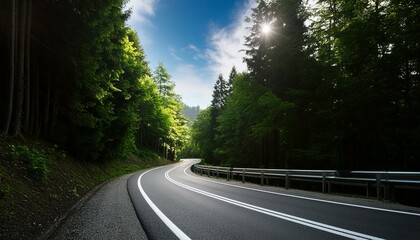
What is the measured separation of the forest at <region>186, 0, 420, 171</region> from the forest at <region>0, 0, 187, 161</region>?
9002 mm

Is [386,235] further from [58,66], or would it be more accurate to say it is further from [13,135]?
[58,66]

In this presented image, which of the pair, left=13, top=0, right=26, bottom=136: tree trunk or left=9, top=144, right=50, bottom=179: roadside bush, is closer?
left=9, top=144, right=50, bottom=179: roadside bush

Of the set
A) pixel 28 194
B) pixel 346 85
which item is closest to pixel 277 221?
pixel 28 194

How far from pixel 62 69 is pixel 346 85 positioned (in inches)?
522

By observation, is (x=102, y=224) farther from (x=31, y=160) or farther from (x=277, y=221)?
(x=31, y=160)

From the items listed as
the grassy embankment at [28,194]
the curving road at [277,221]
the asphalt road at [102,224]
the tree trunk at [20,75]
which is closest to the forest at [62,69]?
the tree trunk at [20,75]

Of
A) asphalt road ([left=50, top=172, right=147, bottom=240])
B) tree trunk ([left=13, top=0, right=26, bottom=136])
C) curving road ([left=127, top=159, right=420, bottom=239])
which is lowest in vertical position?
asphalt road ([left=50, top=172, right=147, bottom=240])

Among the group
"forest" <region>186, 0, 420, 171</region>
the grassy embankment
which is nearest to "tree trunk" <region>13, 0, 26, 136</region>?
the grassy embankment

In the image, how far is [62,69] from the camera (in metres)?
13.0

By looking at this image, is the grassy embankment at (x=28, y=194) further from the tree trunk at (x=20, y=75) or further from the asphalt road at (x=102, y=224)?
the tree trunk at (x=20, y=75)

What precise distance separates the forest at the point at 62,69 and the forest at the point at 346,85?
9.00 m

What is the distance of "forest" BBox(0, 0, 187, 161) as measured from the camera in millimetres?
10711

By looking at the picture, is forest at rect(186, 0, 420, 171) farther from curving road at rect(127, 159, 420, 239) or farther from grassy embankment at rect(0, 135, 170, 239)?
grassy embankment at rect(0, 135, 170, 239)

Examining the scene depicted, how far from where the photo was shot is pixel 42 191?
7.64 metres
